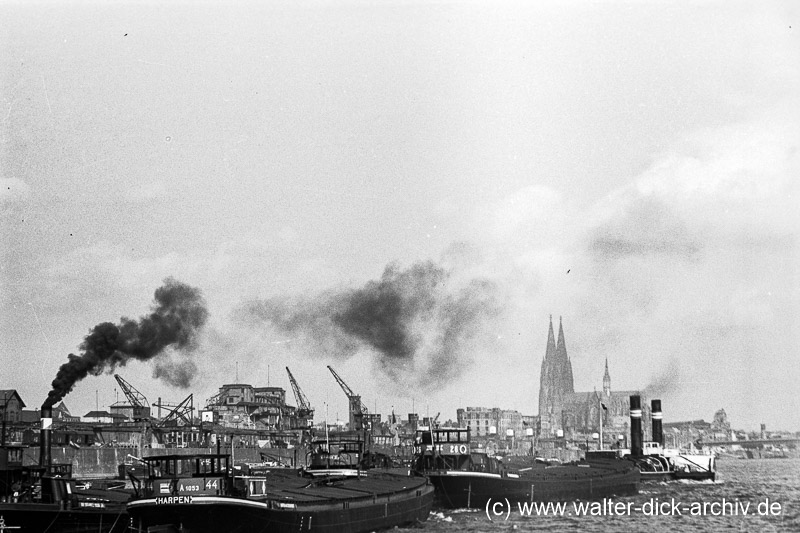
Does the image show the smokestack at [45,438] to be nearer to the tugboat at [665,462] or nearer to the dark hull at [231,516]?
the dark hull at [231,516]

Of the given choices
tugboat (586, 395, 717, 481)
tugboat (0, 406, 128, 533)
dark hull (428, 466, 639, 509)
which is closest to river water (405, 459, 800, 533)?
dark hull (428, 466, 639, 509)

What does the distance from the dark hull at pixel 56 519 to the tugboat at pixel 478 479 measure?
2832 cm

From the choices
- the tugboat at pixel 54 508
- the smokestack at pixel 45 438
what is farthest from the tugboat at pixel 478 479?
the smokestack at pixel 45 438

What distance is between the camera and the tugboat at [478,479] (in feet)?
243

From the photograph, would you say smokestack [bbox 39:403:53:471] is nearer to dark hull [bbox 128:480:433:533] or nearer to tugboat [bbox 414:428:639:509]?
dark hull [bbox 128:480:433:533]

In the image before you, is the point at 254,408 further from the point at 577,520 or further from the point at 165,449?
the point at 577,520

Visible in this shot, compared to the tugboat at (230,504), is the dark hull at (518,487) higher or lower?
lower

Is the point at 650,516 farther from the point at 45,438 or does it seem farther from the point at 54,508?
the point at 45,438

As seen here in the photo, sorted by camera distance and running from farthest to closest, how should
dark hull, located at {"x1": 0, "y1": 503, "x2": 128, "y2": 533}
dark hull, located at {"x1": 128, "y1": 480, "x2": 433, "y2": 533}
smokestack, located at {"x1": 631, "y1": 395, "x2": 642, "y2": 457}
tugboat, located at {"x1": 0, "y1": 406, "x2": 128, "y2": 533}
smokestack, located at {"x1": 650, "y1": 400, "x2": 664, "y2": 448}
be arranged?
1. smokestack, located at {"x1": 650, "y1": 400, "x2": 664, "y2": 448}
2. smokestack, located at {"x1": 631, "y1": 395, "x2": 642, "y2": 457}
3. tugboat, located at {"x1": 0, "y1": 406, "x2": 128, "y2": 533}
4. dark hull, located at {"x1": 0, "y1": 503, "x2": 128, "y2": 533}
5. dark hull, located at {"x1": 128, "y1": 480, "x2": 433, "y2": 533}

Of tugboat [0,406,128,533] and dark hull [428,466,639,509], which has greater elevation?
tugboat [0,406,128,533]

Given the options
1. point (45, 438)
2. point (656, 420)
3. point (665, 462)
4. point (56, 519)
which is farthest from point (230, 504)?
point (656, 420)

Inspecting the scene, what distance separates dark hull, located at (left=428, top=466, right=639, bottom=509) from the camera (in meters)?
73.8

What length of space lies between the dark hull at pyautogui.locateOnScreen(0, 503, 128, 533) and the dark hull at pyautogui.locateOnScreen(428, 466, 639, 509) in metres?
28.1

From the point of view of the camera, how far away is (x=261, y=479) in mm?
51438
